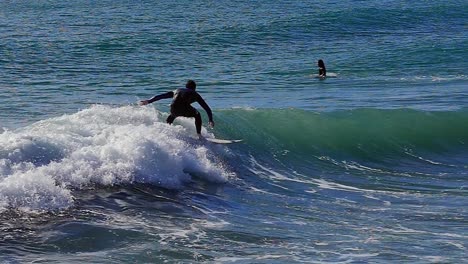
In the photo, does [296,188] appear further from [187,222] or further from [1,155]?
[1,155]

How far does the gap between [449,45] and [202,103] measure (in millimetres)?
25937

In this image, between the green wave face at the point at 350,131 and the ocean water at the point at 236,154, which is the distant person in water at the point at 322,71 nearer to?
the ocean water at the point at 236,154

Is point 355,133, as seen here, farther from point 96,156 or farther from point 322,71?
point 322,71

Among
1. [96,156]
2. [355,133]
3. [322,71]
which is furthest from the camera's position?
[322,71]

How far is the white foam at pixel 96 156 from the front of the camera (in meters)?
13.4

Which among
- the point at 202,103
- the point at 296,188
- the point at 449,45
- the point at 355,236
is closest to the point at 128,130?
the point at 202,103

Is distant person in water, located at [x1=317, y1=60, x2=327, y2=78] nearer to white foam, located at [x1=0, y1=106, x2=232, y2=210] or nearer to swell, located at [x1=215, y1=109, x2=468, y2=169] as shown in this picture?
swell, located at [x1=215, y1=109, x2=468, y2=169]

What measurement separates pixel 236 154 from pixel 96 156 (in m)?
3.97

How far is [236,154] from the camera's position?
1856cm

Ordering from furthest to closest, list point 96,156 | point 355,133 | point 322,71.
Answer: point 322,71, point 355,133, point 96,156

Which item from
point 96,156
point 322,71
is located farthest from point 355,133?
point 322,71

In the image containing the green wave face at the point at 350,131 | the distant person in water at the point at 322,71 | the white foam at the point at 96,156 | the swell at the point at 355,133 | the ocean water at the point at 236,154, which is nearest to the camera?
the ocean water at the point at 236,154

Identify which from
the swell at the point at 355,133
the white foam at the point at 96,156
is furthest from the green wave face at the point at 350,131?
the white foam at the point at 96,156

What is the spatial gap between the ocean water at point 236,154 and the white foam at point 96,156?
0.10ft
